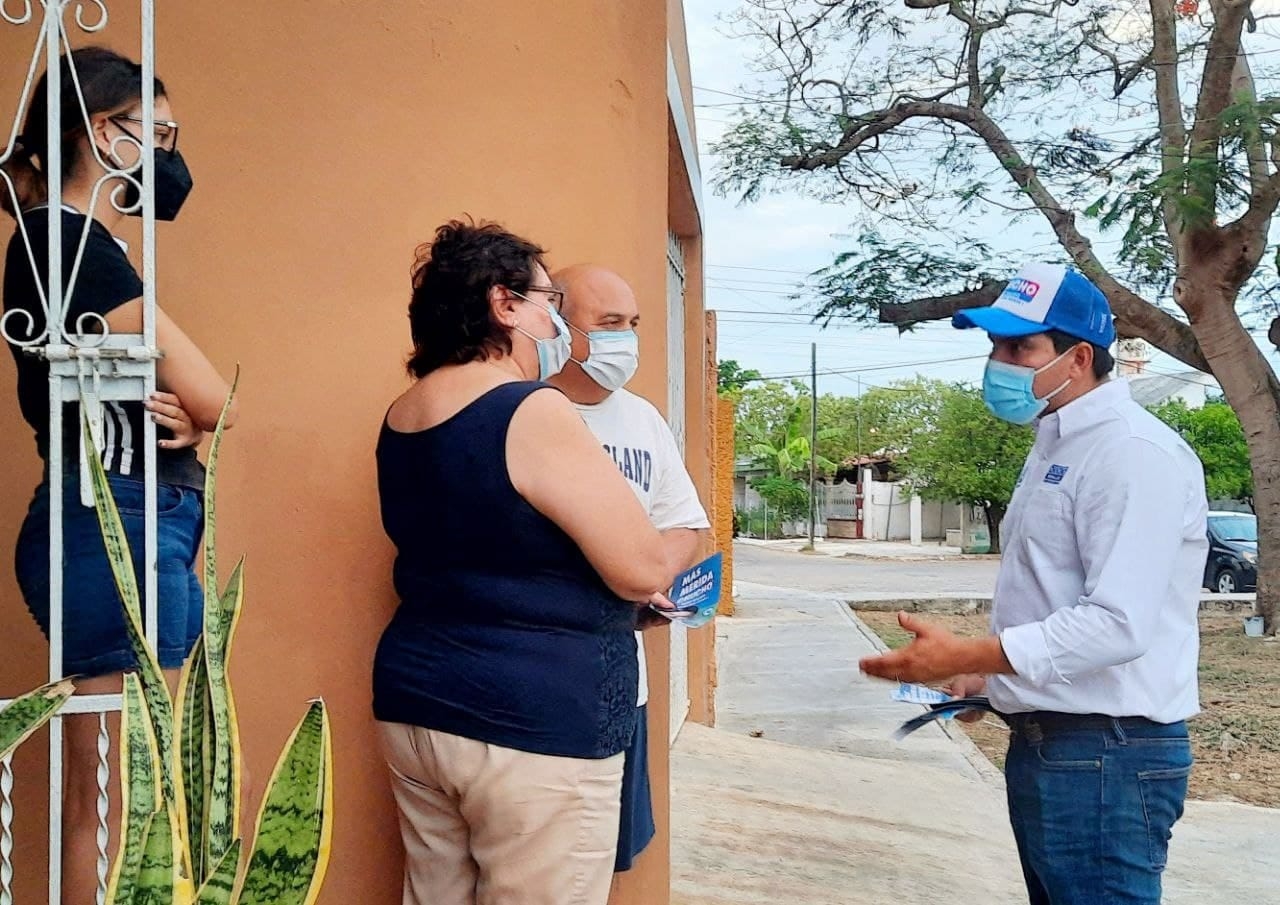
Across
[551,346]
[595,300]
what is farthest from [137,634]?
[595,300]

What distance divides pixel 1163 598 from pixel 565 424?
116cm

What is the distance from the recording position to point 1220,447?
103ft

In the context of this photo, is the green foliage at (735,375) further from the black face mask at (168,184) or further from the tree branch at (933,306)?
the black face mask at (168,184)

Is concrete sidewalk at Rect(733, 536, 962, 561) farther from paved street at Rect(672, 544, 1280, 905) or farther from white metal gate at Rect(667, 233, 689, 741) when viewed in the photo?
white metal gate at Rect(667, 233, 689, 741)

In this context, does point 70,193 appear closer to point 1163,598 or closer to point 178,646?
point 178,646

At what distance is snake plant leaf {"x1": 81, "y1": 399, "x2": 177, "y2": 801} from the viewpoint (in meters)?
1.54

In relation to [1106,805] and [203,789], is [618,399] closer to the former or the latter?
[1106,805]

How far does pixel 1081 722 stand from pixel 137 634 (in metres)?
1.68

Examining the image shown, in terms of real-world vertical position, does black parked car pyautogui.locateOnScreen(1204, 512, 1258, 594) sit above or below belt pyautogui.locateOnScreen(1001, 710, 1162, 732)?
below

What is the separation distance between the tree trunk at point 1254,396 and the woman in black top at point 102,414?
41.0ft

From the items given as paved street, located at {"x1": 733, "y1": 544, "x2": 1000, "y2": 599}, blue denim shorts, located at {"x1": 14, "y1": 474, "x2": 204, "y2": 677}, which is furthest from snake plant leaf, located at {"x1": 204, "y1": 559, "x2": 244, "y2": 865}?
paved street, located at {"x1": 733, "y1": 544, "x2": 1000, "y2": 599}

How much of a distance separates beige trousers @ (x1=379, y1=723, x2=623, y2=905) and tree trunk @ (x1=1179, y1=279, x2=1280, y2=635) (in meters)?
12.3

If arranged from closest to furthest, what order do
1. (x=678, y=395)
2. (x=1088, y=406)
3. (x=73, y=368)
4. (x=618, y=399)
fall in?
(x=73, y=368), (x=1088, y=406), (x=618, y=399), (x=678, y=395)

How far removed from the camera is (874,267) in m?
14.8
